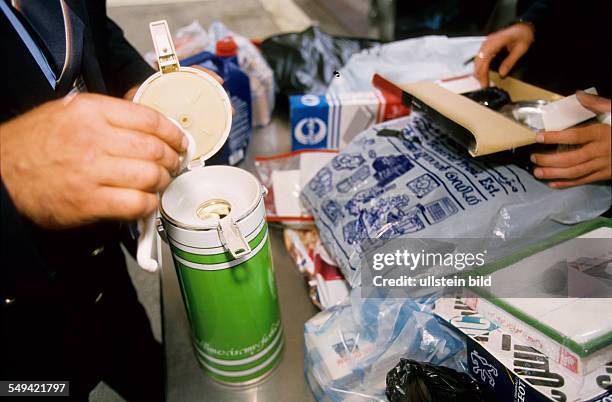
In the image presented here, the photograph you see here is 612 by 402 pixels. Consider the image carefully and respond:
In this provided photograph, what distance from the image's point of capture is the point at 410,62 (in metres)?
1.33

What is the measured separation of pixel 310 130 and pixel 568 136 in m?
0.61

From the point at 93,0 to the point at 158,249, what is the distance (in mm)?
517

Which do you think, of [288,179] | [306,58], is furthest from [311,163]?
[306,58]

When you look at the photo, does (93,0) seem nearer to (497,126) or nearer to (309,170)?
(309,170)

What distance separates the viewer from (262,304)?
0.66 meters

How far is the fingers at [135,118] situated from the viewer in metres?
0.43

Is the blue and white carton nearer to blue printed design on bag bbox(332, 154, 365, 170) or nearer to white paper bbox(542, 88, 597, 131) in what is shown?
blue printed design on bag bbox(332, 154, 365, 170)

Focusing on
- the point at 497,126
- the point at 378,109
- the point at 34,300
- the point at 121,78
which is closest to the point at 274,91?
the point at 378,109

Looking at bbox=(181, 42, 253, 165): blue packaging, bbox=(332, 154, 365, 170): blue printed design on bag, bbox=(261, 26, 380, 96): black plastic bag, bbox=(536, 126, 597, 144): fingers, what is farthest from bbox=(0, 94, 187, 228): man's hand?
bbox=(261, 26, 380, 96): black plastic bag

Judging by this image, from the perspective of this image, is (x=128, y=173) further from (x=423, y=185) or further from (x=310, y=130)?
(x=310, y=130)

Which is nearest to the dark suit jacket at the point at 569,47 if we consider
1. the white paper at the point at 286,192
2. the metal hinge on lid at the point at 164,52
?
the white paper at the point at 286,192

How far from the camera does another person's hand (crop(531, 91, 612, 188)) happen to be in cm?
73

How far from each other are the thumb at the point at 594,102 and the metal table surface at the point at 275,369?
62cm

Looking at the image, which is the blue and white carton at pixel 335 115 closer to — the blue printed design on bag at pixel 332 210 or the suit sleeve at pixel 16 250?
the blue printed design on bag at pixel 332 210
